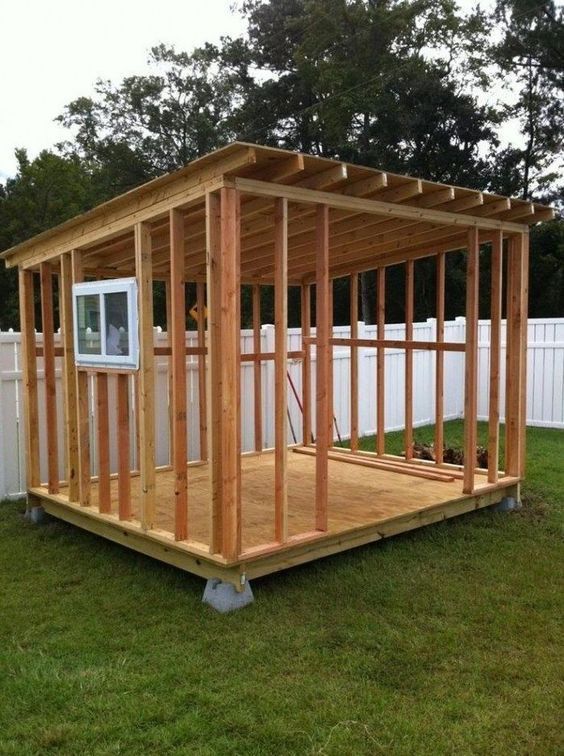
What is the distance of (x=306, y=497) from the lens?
5664 mm

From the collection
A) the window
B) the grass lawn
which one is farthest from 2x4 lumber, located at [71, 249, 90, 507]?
the grass lawn

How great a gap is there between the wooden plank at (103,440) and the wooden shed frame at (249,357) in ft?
0.04

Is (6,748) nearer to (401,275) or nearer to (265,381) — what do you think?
(265,381)

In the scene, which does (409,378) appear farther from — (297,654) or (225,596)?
(297,654)

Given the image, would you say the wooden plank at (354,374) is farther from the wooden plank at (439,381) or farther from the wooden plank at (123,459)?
the wooden plank at (123,459)

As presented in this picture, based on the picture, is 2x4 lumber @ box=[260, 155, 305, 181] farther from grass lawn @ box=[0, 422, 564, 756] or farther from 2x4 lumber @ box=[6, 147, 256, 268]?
grass lawn @ box=[0, 422, 564, 756]

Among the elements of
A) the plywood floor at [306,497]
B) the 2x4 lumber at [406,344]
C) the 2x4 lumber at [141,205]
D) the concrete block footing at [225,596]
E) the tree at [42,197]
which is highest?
the tree at [42,197]

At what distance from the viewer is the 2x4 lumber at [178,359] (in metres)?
4.09

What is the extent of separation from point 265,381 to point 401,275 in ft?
52.7

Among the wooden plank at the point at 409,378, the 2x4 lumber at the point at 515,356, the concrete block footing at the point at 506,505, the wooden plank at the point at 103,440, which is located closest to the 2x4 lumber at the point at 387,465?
the wooden plank at the point at 409,378

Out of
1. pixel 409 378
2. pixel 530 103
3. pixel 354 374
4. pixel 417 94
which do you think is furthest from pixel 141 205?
pixel 530 103

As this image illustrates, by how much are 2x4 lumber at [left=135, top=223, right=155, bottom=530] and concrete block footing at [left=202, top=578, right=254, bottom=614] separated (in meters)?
0.69

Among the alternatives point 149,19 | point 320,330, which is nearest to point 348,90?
point 149,19

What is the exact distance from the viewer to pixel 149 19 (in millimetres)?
29641
